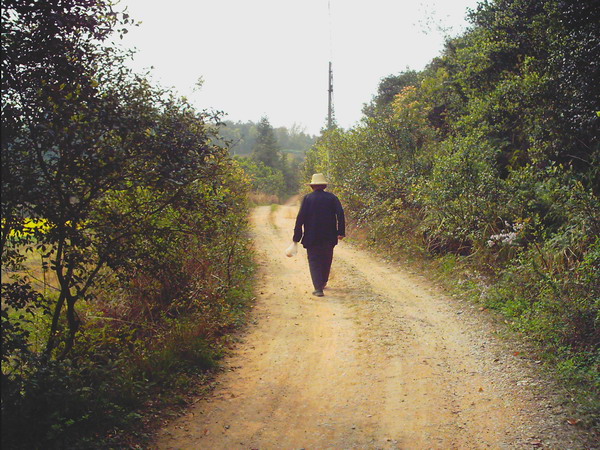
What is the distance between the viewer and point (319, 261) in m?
9.02

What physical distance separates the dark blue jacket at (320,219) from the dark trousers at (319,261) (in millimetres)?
98

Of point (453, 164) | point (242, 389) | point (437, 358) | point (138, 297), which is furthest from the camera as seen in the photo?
point (453, 164)

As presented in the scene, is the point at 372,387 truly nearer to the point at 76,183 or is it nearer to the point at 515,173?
the point at 76,183

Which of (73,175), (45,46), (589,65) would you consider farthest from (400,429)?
(589,65)

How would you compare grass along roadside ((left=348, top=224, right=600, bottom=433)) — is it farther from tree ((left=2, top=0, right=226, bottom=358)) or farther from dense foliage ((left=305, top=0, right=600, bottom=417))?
tree ((left=2, top=0, right=226, bottom=358))

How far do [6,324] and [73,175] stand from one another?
1.20 metres

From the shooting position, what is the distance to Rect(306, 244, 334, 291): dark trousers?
9023mm

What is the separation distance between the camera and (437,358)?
19.1 feet

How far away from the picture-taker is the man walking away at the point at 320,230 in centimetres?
904

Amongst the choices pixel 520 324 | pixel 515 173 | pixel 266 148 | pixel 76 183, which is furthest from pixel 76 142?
pixel 266 148

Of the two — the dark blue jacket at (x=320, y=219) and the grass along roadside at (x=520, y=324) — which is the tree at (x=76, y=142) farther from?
the dark blue jacket at (x=320, y=219)

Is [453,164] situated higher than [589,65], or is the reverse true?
[589,65]

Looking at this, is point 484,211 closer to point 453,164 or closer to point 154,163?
point 453,164

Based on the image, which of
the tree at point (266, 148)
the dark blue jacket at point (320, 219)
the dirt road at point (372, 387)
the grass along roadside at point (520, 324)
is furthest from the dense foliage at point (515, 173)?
the tree at point (266, 148)
